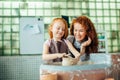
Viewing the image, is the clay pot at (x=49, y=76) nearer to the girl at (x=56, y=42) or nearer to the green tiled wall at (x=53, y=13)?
the girl at (x=56, y=42)

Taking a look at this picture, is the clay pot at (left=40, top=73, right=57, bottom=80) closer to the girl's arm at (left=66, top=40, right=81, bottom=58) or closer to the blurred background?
the girl's arm at (left=66, top=40, right=81, bottom=58)

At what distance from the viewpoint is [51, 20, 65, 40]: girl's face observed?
864 millimetres

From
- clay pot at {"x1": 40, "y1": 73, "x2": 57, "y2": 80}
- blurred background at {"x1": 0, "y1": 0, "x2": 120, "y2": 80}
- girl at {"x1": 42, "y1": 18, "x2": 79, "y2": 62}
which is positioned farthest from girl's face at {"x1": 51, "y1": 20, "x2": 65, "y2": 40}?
blurred background at {"x1": 0, "y1": 0, "x2": 120, "y2": 80}

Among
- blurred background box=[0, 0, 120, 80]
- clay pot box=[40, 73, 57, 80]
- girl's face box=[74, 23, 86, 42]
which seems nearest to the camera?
clay pot box=[40, 73, 57, 80]

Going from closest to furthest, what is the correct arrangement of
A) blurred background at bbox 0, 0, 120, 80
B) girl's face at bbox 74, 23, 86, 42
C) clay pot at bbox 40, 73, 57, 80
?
clay pot at bbox 40, 73, 57, 80 < girl's face at bbox 74, 23, 86, 42 < blurred background at bbox 0, 0, 120, 80

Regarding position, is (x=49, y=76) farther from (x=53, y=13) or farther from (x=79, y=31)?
(x=53, y=13)

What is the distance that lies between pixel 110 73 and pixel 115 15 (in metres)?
2.28

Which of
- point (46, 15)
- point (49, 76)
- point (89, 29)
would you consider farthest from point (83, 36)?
point (46, 15)

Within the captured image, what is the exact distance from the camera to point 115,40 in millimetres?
2760

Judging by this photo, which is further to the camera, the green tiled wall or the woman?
the green tiled wall

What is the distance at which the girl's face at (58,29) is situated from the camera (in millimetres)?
864

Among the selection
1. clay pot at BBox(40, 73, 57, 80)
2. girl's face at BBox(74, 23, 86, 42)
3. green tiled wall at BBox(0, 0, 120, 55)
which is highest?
green tiled wall at BBox(0, 0, 120, 55)

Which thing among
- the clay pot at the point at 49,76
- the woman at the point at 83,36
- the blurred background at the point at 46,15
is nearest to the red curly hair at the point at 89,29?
the woman at the point at 83,36

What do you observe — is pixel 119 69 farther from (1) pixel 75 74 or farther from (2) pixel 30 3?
(2) pixel 30 3
